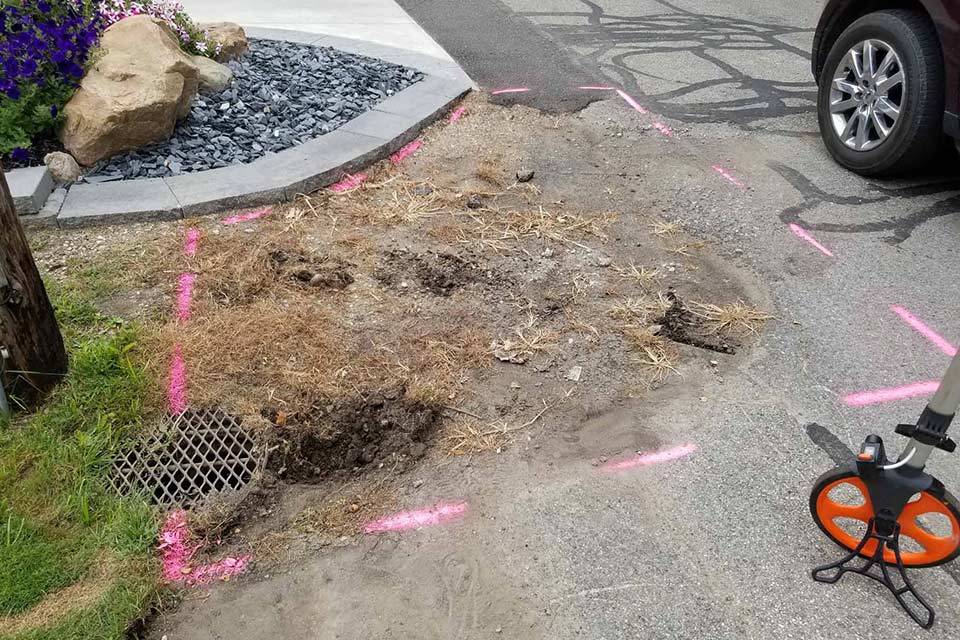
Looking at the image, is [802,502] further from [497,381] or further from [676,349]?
[497,381]

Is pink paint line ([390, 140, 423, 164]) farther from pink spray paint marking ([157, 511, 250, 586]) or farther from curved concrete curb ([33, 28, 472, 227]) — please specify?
pink spray paint marking ([157, 511, 250, 586])

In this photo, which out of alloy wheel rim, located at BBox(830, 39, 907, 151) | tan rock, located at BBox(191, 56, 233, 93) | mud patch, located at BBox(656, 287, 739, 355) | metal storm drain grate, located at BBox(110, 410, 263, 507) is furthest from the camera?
tan rock, located at BBox(191, 56, 233, 93)

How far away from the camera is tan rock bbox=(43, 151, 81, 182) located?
14.1 feet

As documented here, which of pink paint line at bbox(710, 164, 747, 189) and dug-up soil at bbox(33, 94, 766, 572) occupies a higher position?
pink paint line at bbox(710, 164, 747, 189)

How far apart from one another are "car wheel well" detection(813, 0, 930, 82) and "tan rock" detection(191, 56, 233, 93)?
4.59m

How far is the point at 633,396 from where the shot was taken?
3.07 metres

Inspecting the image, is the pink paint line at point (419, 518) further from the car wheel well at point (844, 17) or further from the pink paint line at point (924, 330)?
the car wheel well at point (844, 17)

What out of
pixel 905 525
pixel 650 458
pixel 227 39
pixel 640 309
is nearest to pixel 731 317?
pixel 640 309

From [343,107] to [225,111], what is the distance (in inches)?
34.6

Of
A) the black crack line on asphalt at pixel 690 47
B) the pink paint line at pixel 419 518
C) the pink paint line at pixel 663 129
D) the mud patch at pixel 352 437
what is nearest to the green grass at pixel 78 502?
the mud patch at pixel 352 437

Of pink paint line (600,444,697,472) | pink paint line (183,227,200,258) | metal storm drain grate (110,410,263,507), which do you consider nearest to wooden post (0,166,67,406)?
metal storm drain grate (110,410,263,507)

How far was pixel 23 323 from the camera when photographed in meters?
2.72

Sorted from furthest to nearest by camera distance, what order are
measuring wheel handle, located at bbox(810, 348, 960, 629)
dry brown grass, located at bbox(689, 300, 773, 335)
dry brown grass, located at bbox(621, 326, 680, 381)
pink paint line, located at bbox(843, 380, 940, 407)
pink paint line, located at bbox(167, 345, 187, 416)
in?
dry brown grass, located at bbox(689, 300, 773, 335), dry brown grass, located at bbox(621, 326, 680, 381), pink paint line, located at bbox(843, 380, 940, 407), pink paint line, located at bbox(167, 345, 187, 416), measuring wheel handle, located at bbox(810, 348, 960, 629)

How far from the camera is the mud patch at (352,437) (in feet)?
8.90
